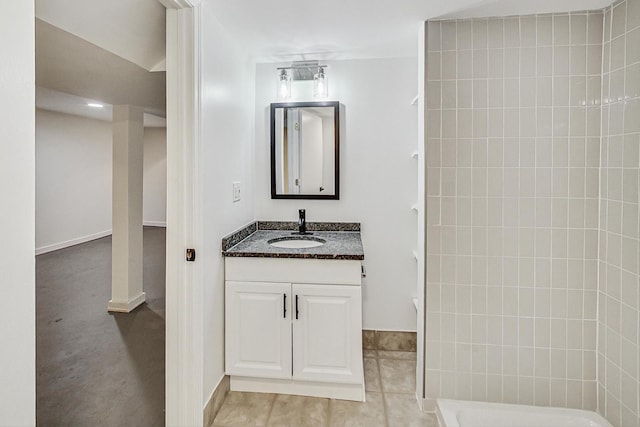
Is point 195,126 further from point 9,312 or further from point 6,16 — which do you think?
point 9,312

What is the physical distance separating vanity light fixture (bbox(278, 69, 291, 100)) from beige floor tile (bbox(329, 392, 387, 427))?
2057 mm

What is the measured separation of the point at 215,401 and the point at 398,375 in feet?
3.79

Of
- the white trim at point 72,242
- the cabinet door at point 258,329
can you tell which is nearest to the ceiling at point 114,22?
the cabinet door at point 258,329

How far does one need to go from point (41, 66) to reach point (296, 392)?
2754mm

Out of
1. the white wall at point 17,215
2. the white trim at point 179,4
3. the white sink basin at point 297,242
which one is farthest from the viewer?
the white sink basin at point 297,242

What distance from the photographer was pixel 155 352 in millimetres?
2592

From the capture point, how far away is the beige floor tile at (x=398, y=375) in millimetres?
2154

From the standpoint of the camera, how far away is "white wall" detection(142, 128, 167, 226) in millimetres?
8008

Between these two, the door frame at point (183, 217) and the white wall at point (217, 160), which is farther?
the white wall at point (217, 160)

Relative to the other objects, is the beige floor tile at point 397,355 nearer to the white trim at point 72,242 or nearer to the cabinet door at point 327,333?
the cabinet door at point 327,333

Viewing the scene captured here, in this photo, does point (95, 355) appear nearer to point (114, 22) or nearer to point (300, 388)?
point (300, 388)

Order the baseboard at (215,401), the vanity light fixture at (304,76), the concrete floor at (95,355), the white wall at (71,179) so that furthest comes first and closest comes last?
the white wall at (71,179), the vanity light fixture at (304,76), the concrete floor at (95,355), the baseboard at (215,401)

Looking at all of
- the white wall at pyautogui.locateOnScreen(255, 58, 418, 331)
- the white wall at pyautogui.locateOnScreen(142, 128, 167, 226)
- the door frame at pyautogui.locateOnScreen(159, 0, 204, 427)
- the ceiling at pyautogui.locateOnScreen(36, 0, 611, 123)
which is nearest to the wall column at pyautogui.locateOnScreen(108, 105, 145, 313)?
the ceiling at pyautogui.locateOnScreen(36, 0, 611, 123)

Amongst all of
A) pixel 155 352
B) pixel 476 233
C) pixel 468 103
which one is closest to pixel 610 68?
pixel 468 103
